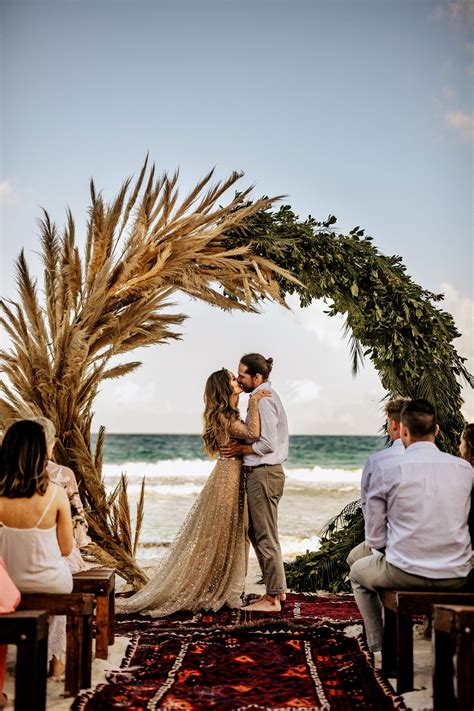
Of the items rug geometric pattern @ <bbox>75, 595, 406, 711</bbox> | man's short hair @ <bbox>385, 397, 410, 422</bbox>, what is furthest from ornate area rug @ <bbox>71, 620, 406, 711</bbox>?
man's short hair @ <bbox>385, 397, 410, 422</bbox>

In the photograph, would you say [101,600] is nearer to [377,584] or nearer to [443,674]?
[377,584]

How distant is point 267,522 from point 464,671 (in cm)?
256

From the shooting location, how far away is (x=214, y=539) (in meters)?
5.66

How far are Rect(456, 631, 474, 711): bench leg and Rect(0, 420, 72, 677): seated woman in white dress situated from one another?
1827 mm

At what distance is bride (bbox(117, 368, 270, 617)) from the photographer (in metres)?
5.53

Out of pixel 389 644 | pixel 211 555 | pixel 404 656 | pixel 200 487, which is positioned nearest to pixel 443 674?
pixel 404 656

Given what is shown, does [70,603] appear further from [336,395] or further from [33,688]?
[336,395]

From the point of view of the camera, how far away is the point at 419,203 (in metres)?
12.9

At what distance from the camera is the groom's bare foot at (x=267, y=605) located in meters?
5.43

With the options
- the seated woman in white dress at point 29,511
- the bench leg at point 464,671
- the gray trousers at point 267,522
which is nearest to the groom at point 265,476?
the gray trousers at point 267,522

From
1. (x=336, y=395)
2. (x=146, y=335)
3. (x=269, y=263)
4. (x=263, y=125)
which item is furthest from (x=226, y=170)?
(x=336, y=395)

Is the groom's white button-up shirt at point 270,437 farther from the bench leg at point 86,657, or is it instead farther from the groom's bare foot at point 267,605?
the bench leg at point 86,657

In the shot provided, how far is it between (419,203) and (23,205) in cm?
651

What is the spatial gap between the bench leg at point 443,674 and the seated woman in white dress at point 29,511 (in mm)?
1749
